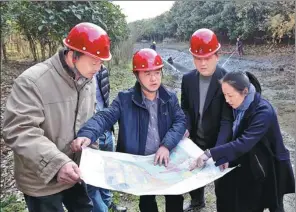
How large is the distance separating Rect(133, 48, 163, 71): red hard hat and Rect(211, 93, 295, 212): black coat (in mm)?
646

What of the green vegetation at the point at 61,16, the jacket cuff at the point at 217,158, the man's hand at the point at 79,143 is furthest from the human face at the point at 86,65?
the green vegetation at the point at 61,16

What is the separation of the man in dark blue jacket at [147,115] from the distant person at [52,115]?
0.25 metres

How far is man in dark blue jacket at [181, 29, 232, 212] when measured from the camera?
226cm

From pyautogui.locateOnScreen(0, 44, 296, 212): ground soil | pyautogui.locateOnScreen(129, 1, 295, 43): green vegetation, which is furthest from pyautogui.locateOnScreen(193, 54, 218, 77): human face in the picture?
pyautogui.locateOnScreen(129, 1, 295, 43): green vegetation

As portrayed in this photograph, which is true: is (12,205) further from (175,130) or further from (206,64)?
(206,64)

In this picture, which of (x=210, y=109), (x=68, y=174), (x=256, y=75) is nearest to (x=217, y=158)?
(x=210, y=109)

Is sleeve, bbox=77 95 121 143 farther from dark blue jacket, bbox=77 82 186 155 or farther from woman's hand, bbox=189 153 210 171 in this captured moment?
woman's hand, bbox=189 153 210 171

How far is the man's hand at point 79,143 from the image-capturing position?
1860 millimetres

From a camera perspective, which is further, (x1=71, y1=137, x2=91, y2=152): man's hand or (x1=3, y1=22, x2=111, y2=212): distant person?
(x1=71, y1=137, x2=91, y2=152): man's hand

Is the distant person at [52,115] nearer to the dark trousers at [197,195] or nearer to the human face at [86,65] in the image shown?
the human face at [86,65]

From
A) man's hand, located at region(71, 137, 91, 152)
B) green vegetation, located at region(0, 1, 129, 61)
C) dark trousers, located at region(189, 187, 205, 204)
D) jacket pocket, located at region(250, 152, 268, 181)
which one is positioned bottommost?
dark trousers, located at region(189, 187, 205, 204)

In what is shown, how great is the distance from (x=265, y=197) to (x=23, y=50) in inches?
478

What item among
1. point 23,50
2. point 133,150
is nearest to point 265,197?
point 133,150

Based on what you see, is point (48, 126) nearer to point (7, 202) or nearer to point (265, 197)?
point (265, 197)
